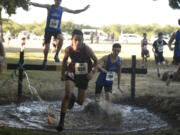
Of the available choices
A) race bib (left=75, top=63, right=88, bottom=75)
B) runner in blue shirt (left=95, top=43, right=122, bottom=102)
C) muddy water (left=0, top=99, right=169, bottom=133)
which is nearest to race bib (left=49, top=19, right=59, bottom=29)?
runner in blue shirt (left=95, top=43, right=122, bottom=102)

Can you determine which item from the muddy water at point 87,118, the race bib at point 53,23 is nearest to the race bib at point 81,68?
the muddy water at point 87,118

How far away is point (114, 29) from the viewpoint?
98.0 m

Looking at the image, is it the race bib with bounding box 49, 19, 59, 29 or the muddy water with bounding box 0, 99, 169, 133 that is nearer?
the muddy water with bounding box 0, 99, 169, 133

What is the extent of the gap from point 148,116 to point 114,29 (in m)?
91.3

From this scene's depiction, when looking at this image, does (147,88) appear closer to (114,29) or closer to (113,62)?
(113,62)

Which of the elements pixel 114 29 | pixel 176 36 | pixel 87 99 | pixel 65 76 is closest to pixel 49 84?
pixel 87 99

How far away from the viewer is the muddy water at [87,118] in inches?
256

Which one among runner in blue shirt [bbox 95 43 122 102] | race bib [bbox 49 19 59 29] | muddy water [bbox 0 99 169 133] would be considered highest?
race bib [bbox 49 19 59 29]

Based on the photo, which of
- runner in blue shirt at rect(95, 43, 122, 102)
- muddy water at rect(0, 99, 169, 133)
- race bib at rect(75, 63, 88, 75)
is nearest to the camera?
race bib at rect(75, 63, 88, 75)

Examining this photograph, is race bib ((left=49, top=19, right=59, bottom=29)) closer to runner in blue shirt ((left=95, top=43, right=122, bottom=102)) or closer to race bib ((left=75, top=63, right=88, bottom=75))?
runner in blue shirt ((left=95, top=43, right=122, bottom=102))

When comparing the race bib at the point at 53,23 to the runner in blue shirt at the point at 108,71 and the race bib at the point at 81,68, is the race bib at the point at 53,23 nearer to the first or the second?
the runner in blue shirt at the point at 108,71

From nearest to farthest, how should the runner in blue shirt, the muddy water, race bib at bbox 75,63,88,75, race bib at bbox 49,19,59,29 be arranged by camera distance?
1. race bib at bbox 75,63,88,75
2. the muddy water
3. the runner in blue shirt
4. race bib at bbox 49,19,59,29

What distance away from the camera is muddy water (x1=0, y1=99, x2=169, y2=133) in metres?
6.50

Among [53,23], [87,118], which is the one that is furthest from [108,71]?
[53,23]
